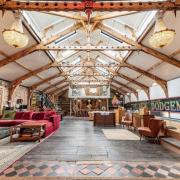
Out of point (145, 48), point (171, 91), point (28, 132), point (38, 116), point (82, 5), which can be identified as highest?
point (145, 48)

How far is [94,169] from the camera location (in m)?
3.11

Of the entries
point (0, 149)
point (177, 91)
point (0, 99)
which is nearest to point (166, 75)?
point (177, 91)

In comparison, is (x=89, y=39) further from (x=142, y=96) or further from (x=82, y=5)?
(x=142, y=96)

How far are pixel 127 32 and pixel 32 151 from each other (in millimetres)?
6344

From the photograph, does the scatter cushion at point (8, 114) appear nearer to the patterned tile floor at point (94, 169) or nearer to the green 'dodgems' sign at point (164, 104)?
the patterned tile floor at point (94, 169)

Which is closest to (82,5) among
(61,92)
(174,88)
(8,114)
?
(8,114)

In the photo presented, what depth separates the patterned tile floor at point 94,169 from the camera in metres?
2.88

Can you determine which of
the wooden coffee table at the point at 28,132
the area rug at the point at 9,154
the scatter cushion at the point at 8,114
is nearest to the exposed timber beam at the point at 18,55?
the scatter cushion at the point at 8,114

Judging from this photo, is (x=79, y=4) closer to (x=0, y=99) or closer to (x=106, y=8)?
(x=106, y=8)

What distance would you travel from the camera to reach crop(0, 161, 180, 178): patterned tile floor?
9.44ft

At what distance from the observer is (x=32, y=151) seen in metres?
4.28

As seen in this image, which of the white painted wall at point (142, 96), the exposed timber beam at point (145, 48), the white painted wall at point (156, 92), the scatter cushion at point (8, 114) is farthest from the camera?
the white painted wall at point (142, 96)

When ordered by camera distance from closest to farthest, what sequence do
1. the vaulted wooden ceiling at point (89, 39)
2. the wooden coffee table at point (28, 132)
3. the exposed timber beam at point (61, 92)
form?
1. the vaulted wooden ceiling at point (89, 39)
2. the wooden coffee table at point (28, 132)
3. the exposed timber beam at point (61, 92)

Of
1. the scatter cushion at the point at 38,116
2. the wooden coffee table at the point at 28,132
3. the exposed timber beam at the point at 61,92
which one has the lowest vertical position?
the wooden coffee table at the point at 28,132
